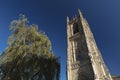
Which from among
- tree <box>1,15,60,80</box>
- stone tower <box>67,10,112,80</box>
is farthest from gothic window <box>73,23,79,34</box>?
tree <box>1,15,60,80</box>

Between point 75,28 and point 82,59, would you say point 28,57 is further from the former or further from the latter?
→ point 75,28

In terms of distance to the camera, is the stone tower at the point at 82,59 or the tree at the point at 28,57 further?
the stone tower at the point at 82,59

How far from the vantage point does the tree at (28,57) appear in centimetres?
1318

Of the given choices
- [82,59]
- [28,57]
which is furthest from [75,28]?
[28,57]

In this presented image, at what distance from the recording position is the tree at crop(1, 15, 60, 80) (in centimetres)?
1318

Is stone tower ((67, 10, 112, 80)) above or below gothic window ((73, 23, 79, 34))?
below

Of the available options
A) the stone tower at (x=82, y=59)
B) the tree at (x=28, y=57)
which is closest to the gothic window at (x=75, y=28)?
the stone tower at (x=82, y=59)

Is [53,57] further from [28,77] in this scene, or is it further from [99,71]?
[99,71]

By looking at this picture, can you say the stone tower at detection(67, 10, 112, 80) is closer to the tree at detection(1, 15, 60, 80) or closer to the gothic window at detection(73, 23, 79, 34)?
the gothic window at detection(73, 23, 79, 34)

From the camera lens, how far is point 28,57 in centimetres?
1426

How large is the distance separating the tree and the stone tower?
10.1 meters

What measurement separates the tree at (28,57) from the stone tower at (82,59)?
10111 mm

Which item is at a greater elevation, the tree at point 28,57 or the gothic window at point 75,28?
the gothic window at point 75,28

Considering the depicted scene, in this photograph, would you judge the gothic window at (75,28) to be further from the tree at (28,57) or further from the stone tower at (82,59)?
the tree at (28,57)
